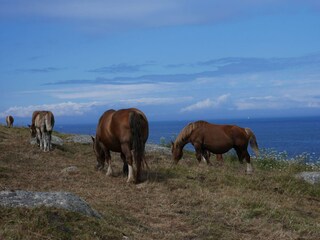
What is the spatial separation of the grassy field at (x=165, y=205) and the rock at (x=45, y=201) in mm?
256

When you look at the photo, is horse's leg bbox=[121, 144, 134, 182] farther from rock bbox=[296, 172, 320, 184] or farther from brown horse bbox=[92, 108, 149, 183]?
rock bbox=[296, 172, 320, 184]

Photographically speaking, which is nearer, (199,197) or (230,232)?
(230,232)

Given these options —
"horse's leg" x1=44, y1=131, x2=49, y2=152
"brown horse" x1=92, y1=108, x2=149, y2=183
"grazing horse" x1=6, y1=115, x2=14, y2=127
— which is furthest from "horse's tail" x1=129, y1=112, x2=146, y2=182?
"grazing horse" x1=6, y1=115, x2=14, y2=127

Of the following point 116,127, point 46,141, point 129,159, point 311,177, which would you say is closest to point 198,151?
point 311,177

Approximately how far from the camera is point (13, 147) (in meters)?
18.5

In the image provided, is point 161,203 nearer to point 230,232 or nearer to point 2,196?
point 230,232

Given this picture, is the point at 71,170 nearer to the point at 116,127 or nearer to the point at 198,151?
the point at 116,127

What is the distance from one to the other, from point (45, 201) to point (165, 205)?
3.05 m

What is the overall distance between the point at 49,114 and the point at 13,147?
7.30 ft

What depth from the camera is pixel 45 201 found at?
7570mm

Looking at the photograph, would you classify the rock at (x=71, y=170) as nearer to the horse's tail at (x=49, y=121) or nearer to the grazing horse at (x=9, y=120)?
the horse's tail at (x=49, y=121)

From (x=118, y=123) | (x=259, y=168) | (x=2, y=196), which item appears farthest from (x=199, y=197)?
(x=259, y=168)

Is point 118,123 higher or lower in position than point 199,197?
higher

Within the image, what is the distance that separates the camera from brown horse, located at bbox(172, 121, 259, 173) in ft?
55.6
